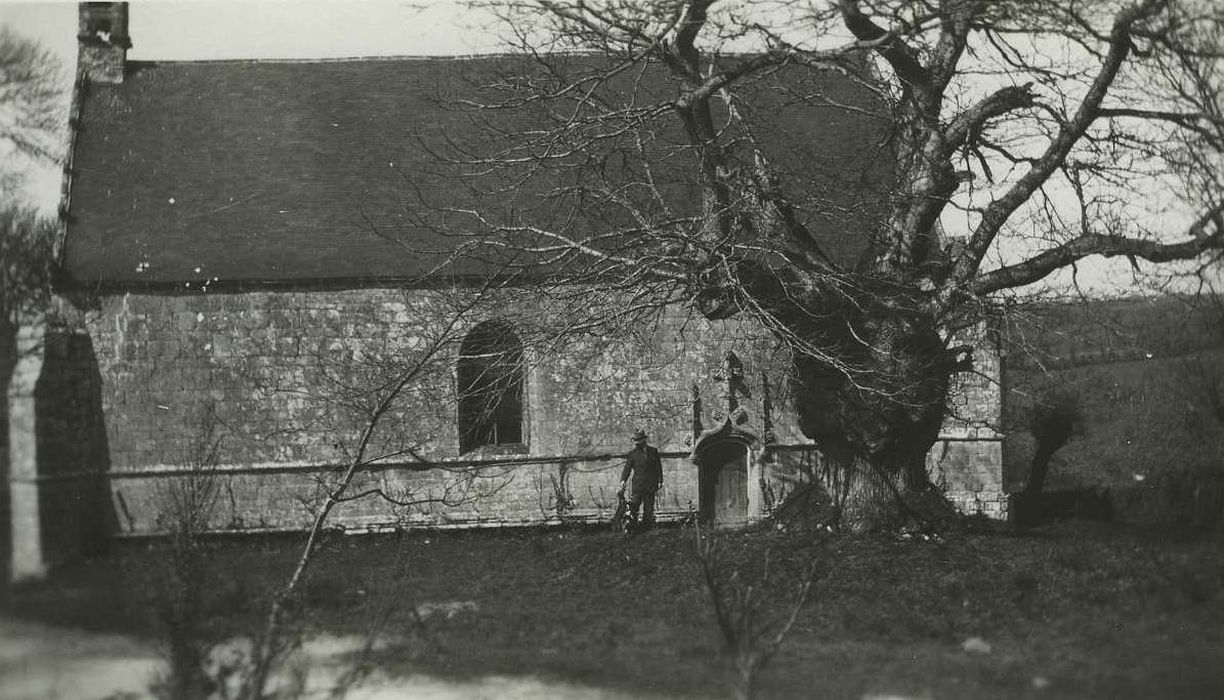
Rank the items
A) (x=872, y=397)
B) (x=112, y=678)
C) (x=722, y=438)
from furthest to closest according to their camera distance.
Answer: (x=722, y=438) → (x=872, y=397) → (x=112, y=678)

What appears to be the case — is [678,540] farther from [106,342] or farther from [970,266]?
[106,342]

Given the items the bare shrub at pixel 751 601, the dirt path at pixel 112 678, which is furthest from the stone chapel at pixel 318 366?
the dirt path at pixel 112 678

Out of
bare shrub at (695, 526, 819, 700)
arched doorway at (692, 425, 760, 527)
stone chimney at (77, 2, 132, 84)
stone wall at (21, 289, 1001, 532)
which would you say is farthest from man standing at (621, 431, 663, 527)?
stone chimney at (77, 2, 132, 84)

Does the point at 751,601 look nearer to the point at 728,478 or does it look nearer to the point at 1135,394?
the point at 728,478

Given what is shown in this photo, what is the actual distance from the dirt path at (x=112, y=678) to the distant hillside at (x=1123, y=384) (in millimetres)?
6490

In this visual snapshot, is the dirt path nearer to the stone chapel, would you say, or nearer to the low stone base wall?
the stone chapel

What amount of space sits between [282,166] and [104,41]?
4403 millimetres

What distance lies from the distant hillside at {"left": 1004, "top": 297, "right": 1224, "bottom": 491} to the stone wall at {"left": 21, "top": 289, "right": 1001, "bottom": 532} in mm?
2682

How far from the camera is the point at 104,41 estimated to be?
19672mm

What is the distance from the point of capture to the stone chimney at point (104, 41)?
19641 millimetres

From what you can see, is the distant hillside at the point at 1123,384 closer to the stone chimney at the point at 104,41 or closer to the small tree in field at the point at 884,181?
the small tree in field at the point at 884,181

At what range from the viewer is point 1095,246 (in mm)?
11758

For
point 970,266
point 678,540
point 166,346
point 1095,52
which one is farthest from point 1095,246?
point 166,346

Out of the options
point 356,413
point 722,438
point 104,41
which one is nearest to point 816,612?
point 722,438
